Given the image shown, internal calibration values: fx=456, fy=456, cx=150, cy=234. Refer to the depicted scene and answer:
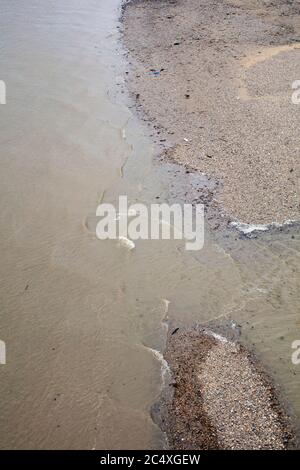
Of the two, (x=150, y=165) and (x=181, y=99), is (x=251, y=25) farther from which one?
(x=150, y=165)

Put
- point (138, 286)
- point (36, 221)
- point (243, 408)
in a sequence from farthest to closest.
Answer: point (36, 221) → point (138, 286) → point (243, 408)

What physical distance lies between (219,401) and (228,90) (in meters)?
6.57

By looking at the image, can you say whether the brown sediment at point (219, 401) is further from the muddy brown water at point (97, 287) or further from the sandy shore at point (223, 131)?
the muddy brown water at point (97, 287)

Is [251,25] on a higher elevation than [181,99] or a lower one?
higher

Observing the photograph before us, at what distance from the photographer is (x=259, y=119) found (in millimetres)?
7887

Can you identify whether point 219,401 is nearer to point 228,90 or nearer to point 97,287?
point 97,287

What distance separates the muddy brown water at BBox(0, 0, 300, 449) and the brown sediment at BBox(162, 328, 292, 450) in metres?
0.17

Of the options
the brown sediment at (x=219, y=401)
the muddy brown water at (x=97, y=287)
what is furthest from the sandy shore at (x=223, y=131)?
the muddy brown water at (x=97, y=287)

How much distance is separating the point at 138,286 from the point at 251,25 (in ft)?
30.8

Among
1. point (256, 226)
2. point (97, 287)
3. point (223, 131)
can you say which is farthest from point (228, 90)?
point (97, 287)

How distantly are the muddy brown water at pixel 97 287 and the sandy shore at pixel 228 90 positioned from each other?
1.75 ft

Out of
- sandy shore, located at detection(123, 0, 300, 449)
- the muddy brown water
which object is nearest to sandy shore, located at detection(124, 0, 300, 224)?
sandy shore, located at detection(123, 0, 300, 449)

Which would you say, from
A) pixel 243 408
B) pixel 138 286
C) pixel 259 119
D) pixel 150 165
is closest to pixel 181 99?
pixel 259 119

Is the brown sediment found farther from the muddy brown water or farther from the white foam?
the white foam
